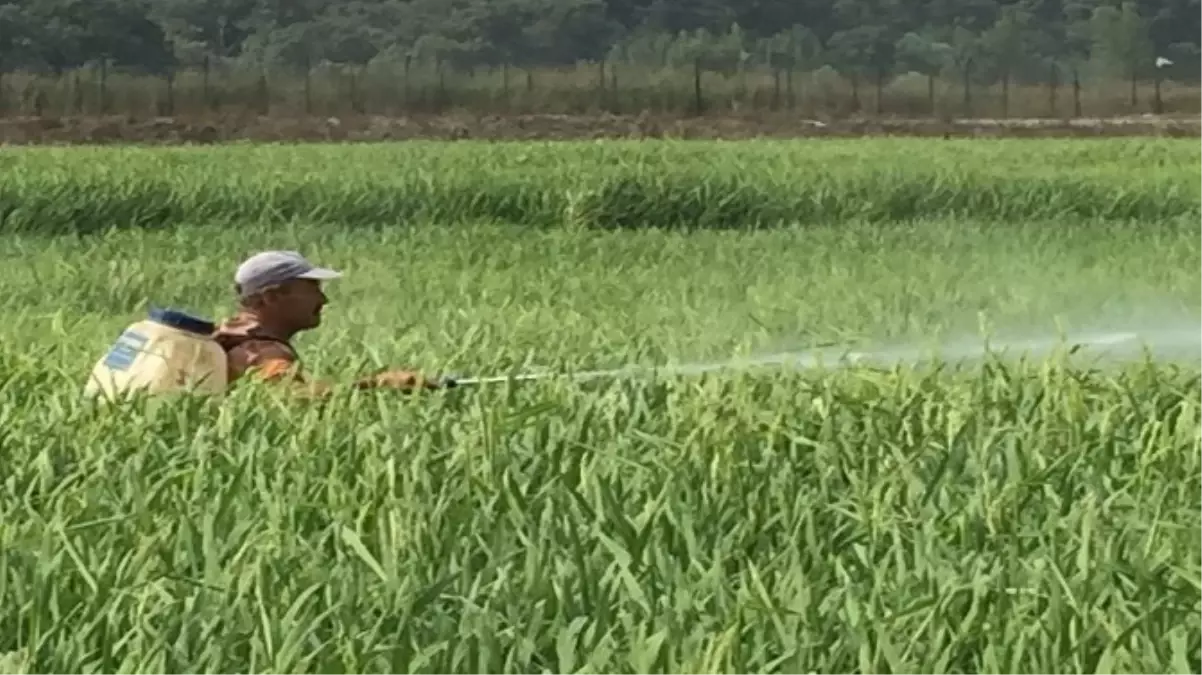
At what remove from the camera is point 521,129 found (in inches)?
1298

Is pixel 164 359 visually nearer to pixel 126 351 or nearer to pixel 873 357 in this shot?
pixel 126 351

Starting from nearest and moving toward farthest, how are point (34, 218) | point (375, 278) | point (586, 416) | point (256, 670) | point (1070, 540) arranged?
point (256, 670)
point (1070, 540)
point (586, 416)
point (375, 278)
point (34, 218)

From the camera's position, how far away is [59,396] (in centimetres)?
389

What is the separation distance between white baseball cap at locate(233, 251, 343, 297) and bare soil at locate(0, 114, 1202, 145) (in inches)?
998

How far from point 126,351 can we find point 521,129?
95.4 feet

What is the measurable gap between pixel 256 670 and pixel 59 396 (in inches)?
81.4

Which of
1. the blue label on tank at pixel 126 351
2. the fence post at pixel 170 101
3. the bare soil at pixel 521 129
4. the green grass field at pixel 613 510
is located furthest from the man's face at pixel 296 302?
the fence post at pixel 170 101

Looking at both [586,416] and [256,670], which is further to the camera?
[586,416]

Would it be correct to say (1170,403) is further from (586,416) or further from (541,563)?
(541,563)

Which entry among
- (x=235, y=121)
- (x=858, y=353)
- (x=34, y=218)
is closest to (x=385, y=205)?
(x=34, y=218)

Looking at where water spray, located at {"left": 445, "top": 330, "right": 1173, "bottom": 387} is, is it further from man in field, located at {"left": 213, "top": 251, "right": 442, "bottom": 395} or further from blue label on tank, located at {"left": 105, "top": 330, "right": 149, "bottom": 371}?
blue label on tank, located at {"left": 105, "top": 330, "right": 149, "bottom": 371}

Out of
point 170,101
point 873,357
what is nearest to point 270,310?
point 873,357

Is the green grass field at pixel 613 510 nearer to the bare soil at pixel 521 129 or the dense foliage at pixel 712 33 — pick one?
the bare soil at pixel 521 129

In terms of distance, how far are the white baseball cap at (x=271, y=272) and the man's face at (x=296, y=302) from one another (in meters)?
0.03
